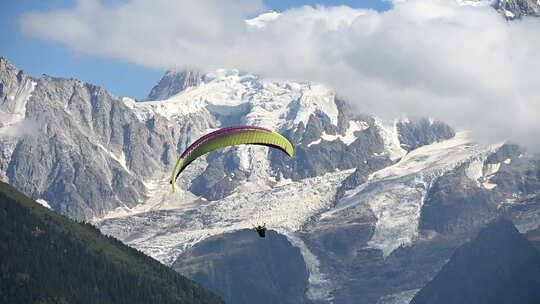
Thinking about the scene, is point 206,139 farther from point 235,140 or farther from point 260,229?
point 260,229

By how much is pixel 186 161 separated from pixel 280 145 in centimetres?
1316

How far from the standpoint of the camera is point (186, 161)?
553ft

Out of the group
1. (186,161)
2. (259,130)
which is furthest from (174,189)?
(259,130)

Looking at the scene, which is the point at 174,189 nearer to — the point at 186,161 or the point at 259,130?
the point at 186,161

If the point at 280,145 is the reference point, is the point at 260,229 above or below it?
below

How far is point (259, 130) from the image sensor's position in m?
172

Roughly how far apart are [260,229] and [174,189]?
1259 cm

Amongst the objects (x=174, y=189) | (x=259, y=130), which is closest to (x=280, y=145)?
(x=259, y=130)

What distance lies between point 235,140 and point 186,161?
7.26 meters

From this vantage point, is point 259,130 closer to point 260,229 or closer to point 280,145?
point 280,145

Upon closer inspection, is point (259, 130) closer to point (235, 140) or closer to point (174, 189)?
point (235, 140)

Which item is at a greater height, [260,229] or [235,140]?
[235,140]

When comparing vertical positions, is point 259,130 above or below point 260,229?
above

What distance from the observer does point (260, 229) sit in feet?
545
